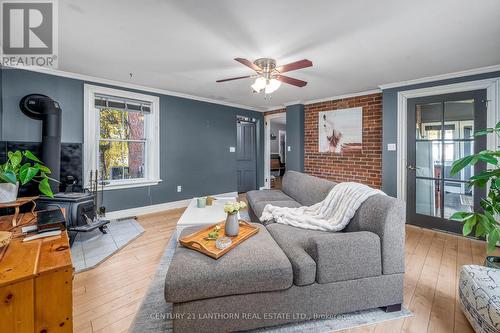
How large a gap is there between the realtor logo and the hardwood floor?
228 cm

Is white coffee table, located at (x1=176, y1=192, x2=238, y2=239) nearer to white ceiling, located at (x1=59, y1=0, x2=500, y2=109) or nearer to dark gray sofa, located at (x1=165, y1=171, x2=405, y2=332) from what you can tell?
dark gray sofa, located at (x1=165, y1=171, x2=405, y2=332)

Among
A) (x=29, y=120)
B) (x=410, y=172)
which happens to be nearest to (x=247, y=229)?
(x=410, y=172)

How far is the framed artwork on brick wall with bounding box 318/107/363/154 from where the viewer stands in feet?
14.0

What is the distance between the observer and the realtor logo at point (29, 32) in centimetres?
179

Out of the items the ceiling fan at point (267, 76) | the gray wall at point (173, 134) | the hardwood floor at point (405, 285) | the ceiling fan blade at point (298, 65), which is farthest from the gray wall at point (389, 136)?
the gray wall at point (173, 134)

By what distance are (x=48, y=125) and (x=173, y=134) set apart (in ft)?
6.06

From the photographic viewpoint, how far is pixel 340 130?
4.48 m

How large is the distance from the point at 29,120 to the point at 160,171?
6.17ft

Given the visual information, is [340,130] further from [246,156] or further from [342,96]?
[246,156]

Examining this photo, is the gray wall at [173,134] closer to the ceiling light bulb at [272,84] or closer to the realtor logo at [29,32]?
the realtor logo at [29,32]

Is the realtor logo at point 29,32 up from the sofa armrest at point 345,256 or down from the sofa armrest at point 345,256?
up

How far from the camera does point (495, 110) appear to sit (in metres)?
2.83

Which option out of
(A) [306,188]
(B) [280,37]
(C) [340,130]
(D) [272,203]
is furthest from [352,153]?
(B) [280,37]

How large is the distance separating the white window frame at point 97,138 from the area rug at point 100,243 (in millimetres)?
779
